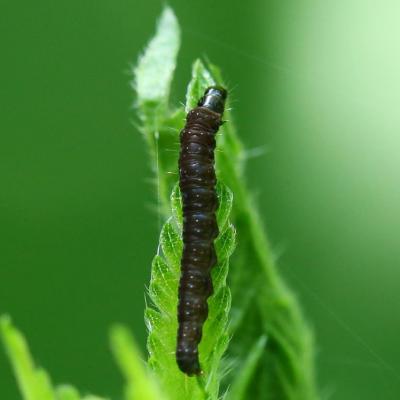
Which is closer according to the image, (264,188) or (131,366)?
(131,366)

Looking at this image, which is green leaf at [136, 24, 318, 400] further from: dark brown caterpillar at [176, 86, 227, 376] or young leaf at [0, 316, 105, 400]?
young leaf at [0, 316, 105, 400]

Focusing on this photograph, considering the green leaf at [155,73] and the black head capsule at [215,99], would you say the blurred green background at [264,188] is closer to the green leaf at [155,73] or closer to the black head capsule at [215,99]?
the black head capsule at [215,99]

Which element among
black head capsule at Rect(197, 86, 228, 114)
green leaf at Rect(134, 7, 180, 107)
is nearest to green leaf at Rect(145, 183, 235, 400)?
green leaf at Rect(134, 7, 180, 107)

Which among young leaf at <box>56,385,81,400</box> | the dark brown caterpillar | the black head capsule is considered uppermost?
the black head capsule

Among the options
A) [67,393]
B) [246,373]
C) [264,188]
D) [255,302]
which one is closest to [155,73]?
[255,302]

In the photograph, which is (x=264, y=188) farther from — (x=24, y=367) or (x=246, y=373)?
(x=24, y=367)

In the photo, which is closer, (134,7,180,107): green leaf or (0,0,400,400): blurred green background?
(134,7,180,107): green leaf

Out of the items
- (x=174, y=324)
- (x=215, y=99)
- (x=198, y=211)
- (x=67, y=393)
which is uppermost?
(x=215, y=99)
